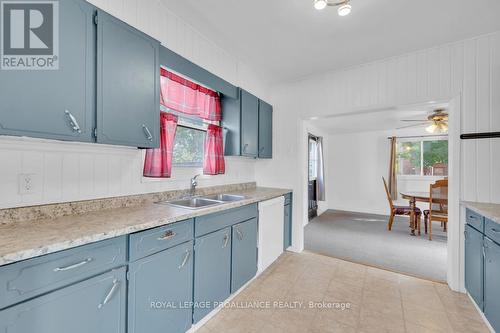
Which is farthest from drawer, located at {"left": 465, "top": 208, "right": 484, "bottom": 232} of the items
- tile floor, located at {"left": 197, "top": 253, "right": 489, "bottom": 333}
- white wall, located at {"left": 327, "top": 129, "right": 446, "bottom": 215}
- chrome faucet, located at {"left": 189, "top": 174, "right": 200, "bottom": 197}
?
white wall, located at {"left": 327, "top": 129, "right": 446, "bottom": 215}

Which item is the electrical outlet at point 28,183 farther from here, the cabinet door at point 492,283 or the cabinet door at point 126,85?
the cabinet door at point 492,283

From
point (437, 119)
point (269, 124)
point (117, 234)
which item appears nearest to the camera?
point (117, 234)

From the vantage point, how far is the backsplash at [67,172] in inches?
48.4

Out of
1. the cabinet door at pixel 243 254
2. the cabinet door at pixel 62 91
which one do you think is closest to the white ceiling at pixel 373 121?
the cabinet door at pixel 243 254

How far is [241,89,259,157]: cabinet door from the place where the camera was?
2.73 metres

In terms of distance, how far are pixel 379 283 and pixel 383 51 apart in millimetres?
2523

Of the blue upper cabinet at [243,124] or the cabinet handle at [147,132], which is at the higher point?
the blue upper cabinet at [243,124]

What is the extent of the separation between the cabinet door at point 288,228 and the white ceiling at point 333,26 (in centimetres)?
197

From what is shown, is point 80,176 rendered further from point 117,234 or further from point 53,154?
point 117,234

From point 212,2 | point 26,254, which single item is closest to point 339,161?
point 212,2

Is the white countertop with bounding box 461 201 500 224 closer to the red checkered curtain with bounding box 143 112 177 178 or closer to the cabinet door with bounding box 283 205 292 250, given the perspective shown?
the cabinet door with bounding box 283 205 292 250

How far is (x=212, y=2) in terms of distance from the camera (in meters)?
1.81

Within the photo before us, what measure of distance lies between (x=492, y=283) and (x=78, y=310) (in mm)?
2617

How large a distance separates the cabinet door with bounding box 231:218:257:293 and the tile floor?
0.16m
